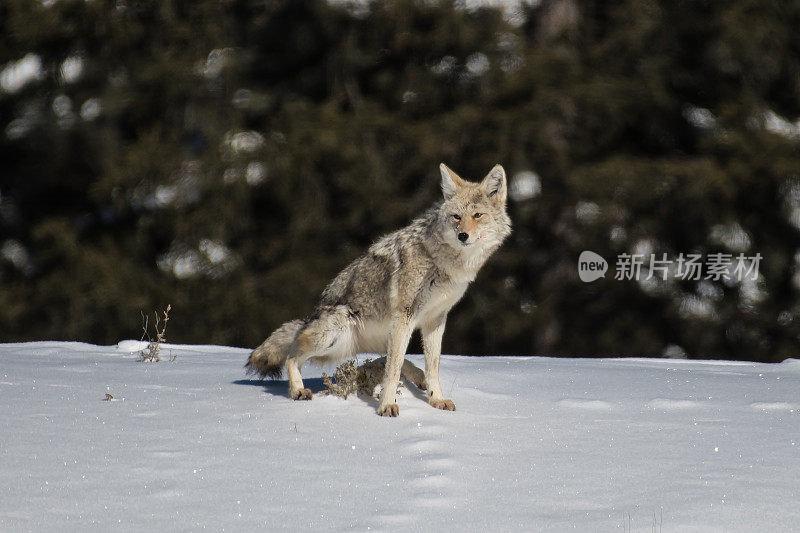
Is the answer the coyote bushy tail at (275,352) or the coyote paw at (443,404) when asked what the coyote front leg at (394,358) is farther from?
the coyote bushy tail at (275,352)

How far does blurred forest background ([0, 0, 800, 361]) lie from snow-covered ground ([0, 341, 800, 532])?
5260 millimetres

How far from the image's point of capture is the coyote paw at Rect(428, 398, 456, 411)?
4.77 meters

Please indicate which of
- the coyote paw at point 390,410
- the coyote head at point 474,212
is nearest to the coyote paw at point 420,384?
the coyote paw at point 390,410

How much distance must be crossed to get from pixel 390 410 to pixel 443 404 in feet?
1.39

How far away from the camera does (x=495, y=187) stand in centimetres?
493

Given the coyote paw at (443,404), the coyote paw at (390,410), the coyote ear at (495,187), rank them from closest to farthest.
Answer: the coyote paw at (390,410) → the coyote paw at (443,404) → the coyote ear at (495,187)

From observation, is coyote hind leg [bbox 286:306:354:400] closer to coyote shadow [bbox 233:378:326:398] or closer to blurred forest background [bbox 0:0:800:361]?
coyote shadow [bbox 233:378:326:398]

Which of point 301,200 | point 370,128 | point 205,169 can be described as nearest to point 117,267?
point 205,169

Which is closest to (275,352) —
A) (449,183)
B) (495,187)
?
(449,183)

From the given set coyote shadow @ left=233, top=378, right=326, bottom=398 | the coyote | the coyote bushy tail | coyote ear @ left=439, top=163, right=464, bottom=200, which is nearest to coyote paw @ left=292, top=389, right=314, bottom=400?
the coyote

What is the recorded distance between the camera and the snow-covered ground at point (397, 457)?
2.99 meters

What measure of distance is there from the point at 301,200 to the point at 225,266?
141 cm

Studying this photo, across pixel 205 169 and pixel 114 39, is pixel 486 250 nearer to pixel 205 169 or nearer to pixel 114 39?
pixel 205 169

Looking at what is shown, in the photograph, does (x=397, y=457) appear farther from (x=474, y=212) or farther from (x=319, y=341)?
(x=474, y=212)
